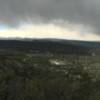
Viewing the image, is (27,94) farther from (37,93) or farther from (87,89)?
(87,89)

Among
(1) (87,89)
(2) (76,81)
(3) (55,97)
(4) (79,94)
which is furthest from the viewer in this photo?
(2) (76,81)

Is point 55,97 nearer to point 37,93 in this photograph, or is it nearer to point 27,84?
point 37,93

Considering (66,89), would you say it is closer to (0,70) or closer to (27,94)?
(27,94)

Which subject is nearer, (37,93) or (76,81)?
(37,93)

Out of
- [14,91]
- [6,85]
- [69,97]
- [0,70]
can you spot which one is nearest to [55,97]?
[69,97]

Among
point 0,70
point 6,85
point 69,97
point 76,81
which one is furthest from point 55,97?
point 0,70

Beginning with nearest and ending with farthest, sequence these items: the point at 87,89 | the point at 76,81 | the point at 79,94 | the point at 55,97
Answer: the point at 55,97, the point at 79,94, the point at 87,89, the point at 76,81

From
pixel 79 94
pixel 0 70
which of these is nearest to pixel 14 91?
pixel 79 94
